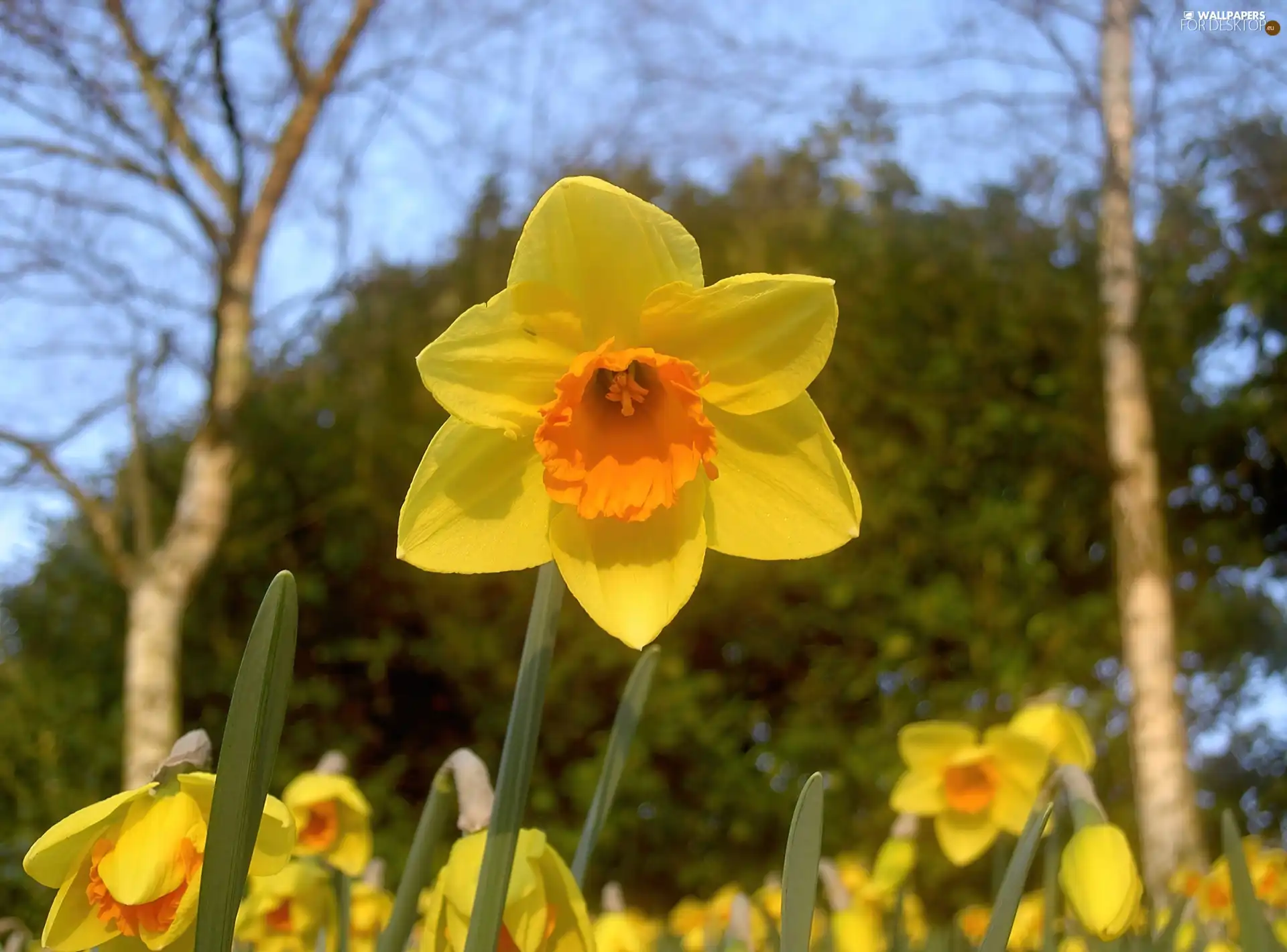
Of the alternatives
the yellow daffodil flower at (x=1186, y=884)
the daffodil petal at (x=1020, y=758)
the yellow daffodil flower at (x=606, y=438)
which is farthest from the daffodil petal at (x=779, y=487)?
the yellow daffodil flower at (x=1186, y=884)

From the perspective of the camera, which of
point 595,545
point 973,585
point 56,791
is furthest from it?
point 973,585

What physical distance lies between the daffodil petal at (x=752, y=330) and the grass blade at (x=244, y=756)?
0.99ft

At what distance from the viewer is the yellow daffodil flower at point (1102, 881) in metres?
0.85

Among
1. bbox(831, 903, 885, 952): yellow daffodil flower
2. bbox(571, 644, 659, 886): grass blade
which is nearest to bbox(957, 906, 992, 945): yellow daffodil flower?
bbox(831, 903, 885, 952): yellow daffodil flower

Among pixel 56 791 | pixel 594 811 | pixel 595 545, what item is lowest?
pixel 56 791

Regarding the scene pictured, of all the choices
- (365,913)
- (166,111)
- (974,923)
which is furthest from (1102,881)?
(166,111)

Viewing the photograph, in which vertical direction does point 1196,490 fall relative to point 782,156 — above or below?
below

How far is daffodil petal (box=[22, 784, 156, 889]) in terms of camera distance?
2.36 ft

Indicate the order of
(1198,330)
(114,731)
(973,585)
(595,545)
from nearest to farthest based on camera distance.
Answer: (595,545) → (114,731) → (973,585) → (1198,330)

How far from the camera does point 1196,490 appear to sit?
20.0 feet

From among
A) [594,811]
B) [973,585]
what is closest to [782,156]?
[973,585]

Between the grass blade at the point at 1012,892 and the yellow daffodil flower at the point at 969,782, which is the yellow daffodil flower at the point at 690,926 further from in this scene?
the grass blade at the point at 1012,892

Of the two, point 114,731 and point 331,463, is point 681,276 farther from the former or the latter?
point 331,463

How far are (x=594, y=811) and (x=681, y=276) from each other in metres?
0.42
